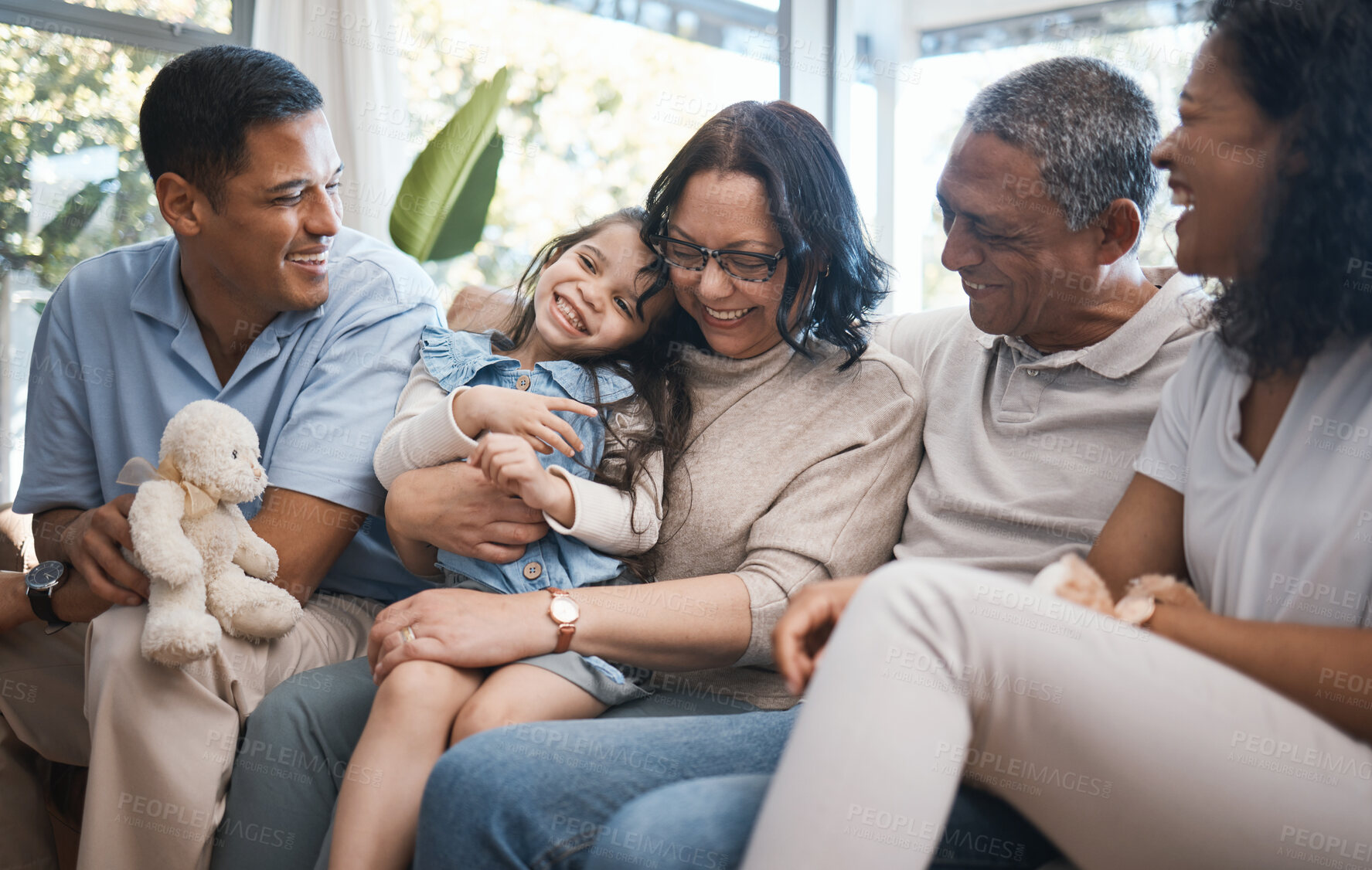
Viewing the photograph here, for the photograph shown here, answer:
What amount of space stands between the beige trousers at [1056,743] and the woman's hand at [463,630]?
0.51 m

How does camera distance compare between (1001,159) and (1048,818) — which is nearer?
(1048,818)

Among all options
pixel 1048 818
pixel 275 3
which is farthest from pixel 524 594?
pixel 275 3

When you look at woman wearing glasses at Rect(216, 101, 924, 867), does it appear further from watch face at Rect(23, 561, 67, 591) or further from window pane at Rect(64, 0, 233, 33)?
window pane at Rect(64, 0, 233, 33)

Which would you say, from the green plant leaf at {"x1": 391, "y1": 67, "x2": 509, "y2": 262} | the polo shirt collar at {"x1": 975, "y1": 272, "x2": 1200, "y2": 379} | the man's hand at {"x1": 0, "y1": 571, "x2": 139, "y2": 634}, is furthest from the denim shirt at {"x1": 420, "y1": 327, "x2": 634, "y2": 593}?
the green plant leaf at {"x1": 391, "y1": 67, "x2": 509, "y2": 262}

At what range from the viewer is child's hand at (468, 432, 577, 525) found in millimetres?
1261

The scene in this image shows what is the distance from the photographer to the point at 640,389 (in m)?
1.54

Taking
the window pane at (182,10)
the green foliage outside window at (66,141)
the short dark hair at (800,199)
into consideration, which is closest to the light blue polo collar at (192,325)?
the short dark hair at (800,199)

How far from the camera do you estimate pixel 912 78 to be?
11.7 ft

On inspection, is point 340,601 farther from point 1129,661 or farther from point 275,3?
point 275,3

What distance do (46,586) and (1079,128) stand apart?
1.70m

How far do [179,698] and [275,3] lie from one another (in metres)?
2.44

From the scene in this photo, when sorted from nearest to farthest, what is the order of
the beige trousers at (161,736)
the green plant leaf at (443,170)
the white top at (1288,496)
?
the white top at (1288,496), the beige trousers at (161,736), the green plant leaf at (443,170)

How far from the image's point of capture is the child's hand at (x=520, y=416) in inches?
51.8

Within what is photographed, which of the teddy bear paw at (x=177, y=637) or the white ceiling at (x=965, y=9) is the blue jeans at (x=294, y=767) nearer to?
the teddy bear paw at (x=177, y=637)
